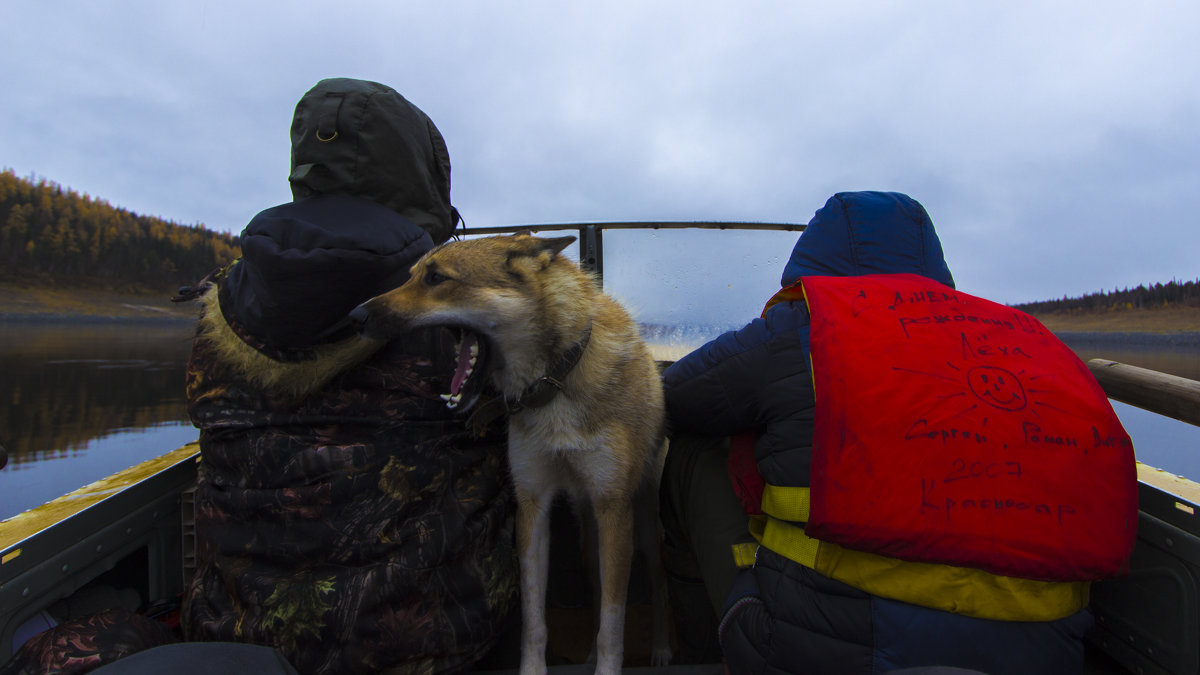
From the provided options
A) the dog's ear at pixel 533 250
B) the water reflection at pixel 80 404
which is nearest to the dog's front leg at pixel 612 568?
the dog's ear at pixel 533 250

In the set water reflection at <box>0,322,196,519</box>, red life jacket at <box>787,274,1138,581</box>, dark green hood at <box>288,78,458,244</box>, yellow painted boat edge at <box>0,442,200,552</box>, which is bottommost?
water reflection at <box>0,322,196,519</box>

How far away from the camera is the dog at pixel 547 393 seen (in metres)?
2.14

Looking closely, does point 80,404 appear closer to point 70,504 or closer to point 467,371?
point 70,504

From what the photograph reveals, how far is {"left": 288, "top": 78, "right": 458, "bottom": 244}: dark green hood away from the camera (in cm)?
187

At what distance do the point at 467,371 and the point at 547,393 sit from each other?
1.15 feet

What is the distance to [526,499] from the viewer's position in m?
2.35

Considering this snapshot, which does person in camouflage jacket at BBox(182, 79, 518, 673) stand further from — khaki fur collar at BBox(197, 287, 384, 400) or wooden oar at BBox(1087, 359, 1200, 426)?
wooden oar at BBox(1087, 359, 1200, 426)

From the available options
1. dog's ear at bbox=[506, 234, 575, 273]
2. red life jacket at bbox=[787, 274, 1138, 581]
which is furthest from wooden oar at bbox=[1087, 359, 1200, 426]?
dog's ear at bbox=[506, 234, 575, 273]

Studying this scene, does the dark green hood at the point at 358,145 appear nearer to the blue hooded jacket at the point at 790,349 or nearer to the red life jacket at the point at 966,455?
the blue hooded jacket at the point at 790,349

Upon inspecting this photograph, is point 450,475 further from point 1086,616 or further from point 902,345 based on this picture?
point 1086,616

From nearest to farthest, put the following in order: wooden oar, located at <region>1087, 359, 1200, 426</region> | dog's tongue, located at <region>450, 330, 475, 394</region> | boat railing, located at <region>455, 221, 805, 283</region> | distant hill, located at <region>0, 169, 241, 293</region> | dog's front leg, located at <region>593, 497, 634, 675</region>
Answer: dog's tongue, located at <region>450, 330, 475, 394</region> < wooden oar, located at <region>1087, 359, 1200, 426</region> < dog's front leg, located at <region>593, 497, 634, 675</region> < boat railing, located at <region>455, 221, 805, 283</region> < distant hill, located at <region>0, 169, 241, 293</region>

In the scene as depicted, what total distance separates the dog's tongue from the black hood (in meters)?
0.38

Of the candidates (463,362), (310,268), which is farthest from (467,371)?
(310,268)

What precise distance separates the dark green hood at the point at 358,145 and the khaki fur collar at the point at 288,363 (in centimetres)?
55
